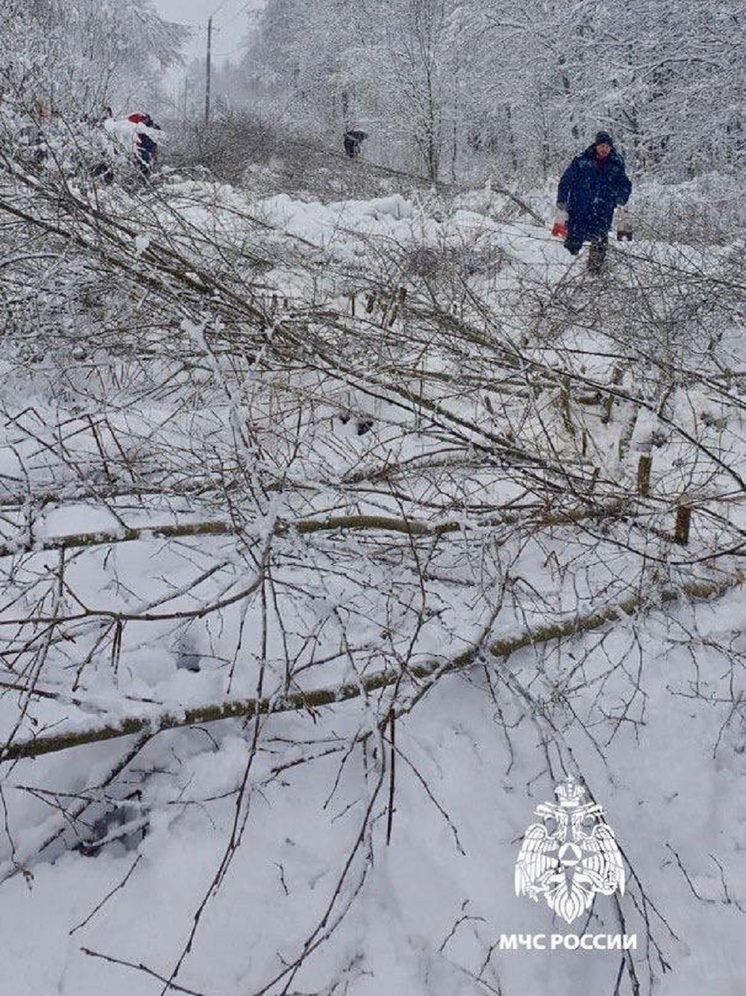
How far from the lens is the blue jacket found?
21.7 feet

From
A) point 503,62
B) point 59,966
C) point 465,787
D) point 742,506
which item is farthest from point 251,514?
point 503,62

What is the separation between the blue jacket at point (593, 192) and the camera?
662 cm

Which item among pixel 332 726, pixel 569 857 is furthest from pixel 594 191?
pixel 569 857

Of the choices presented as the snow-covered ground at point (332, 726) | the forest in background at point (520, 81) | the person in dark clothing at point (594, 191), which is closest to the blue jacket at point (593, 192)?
the person in dark clothing at point (594, 191)

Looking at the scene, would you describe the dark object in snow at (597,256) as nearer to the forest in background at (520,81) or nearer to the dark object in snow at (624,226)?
the dark object in snow at (624,226)

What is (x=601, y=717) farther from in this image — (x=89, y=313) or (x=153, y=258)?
(x=89, y=313)

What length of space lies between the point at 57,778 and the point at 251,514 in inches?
34.8

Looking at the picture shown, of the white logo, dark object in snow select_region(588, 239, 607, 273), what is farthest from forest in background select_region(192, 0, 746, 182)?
the white logo

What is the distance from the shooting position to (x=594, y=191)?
666 centimetres

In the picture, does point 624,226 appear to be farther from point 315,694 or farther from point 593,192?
point 315,694

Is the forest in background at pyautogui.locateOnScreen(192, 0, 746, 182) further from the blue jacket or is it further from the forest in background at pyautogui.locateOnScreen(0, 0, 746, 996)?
the forest in background at pyautogui.locateOnScreen(0, 0, 746, 996)

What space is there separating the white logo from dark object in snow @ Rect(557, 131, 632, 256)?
600 cm

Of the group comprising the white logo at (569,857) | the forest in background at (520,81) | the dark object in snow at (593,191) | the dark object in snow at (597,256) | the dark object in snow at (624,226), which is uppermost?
the forest in background at (520,81)

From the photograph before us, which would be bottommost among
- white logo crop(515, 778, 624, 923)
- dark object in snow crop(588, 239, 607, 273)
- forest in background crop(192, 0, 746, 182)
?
white logo crop(515, 778, 624, 923)
